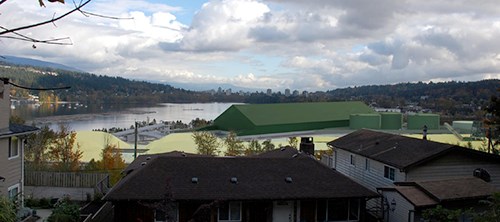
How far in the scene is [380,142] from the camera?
23047mm

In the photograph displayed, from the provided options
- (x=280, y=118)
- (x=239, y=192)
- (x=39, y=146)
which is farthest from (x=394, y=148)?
(x=280, y=118)

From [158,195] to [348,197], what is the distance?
6.51 m

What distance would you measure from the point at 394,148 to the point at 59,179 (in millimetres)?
18407

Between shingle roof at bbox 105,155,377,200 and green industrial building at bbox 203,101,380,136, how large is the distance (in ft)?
106

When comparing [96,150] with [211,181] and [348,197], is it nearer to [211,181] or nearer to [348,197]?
[211,181]

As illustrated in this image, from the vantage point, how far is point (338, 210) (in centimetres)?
1739

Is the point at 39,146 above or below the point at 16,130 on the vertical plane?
below

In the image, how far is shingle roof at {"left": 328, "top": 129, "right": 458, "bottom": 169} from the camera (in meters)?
18.9

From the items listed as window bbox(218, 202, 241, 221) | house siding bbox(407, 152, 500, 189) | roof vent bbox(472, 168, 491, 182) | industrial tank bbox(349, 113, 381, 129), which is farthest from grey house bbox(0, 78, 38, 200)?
industrial tank bbox(349, 113, 381, 129)

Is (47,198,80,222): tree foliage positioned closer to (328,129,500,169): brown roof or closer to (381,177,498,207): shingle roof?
(381,177,498,207): shingle roof

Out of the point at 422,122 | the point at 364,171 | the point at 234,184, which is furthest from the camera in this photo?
the point at 422,122

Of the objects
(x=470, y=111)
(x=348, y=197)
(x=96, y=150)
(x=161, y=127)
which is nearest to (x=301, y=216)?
(x=348, y=197)

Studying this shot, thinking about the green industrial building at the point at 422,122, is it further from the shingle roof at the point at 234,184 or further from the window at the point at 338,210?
A: the window at the point at 338,210

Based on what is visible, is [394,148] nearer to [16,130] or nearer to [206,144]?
[16,130]
